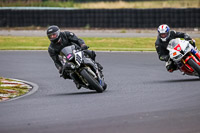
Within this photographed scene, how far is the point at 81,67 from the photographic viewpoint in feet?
36.8

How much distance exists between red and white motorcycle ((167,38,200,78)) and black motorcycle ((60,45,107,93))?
2291 mm

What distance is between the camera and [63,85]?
521 inches

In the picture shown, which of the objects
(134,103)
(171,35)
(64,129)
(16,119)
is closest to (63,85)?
(171,35)

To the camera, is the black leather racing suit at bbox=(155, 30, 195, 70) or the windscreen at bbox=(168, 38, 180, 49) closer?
the windscreen at bbox=(168, 38, 180, 49)

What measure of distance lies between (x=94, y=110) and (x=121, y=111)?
1.55 feet

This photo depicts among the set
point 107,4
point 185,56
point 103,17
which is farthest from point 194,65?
point 107,4

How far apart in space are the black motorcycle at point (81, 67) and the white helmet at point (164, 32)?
256 centimetres

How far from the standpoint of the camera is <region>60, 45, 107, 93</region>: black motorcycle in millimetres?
11102

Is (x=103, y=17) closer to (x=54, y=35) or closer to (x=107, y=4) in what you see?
(x=107, y=4)

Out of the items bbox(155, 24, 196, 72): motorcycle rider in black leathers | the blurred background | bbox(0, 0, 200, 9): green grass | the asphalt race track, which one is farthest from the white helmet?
bbox(0, 0, 200, 9): green grass

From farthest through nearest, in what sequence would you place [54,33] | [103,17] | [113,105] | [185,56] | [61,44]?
[103,17] < [185,56] < [61,44] < [54,33] < [113,105]

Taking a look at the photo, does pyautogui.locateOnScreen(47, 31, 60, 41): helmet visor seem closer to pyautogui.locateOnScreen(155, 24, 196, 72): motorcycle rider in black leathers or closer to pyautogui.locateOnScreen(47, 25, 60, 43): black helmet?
pyautogui.locateOnScreen(47, 25, 60, 43): black helmet

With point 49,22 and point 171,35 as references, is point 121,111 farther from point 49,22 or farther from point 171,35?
point 49,22

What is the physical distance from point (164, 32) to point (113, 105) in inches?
174
